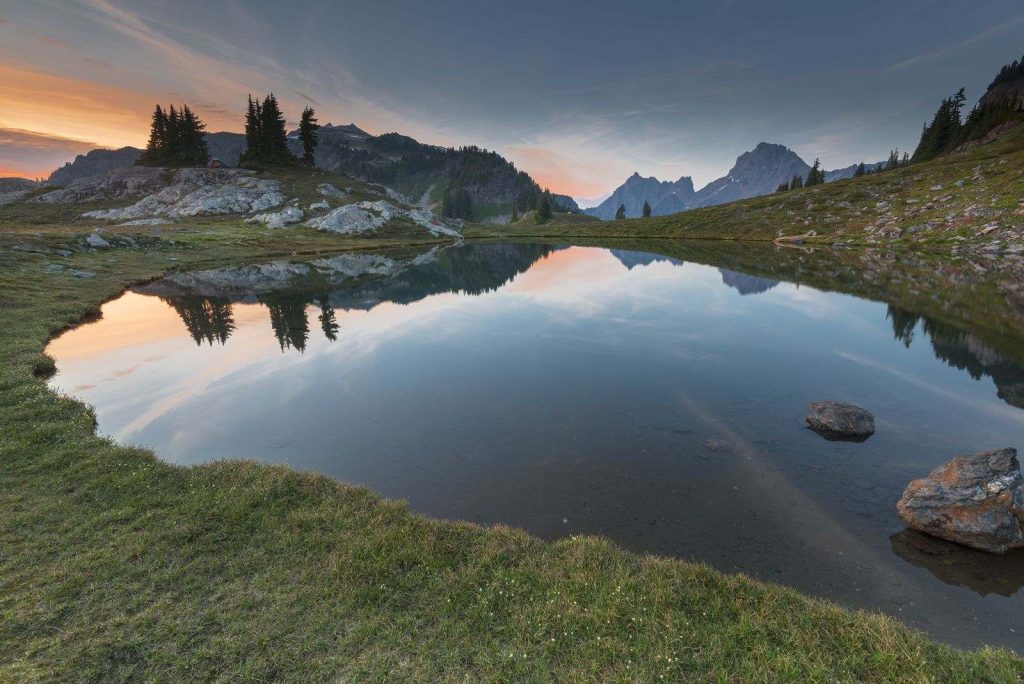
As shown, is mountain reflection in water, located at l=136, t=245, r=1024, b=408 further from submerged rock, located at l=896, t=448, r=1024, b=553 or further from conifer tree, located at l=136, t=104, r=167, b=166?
conifer tree, located at l=136, t=104, r=167, b=166

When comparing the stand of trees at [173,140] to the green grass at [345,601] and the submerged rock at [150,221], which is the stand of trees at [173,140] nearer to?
the submerged rock at [150,221]

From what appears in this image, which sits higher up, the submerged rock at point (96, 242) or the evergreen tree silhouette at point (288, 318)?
the submerged rock at point (96, 242)

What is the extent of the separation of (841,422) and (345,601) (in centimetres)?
2067

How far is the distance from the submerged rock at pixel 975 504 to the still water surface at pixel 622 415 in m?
0.50

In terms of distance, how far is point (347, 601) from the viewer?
9398 millimetres

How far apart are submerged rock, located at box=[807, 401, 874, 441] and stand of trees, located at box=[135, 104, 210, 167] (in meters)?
202

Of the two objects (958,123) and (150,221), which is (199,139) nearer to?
(150,221)

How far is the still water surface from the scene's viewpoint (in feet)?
40.0

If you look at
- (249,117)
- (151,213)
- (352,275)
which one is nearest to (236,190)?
(151,213)

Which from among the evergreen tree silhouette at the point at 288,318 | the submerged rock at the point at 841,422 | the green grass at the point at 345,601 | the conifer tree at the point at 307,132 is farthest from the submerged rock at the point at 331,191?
the submerged rock at the point at 841,422

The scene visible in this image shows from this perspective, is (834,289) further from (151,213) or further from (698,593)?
(151,213)

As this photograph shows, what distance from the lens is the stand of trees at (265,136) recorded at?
160 metres

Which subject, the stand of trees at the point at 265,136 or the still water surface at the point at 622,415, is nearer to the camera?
the still water surface at the point at 622,415

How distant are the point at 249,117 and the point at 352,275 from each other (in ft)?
465
